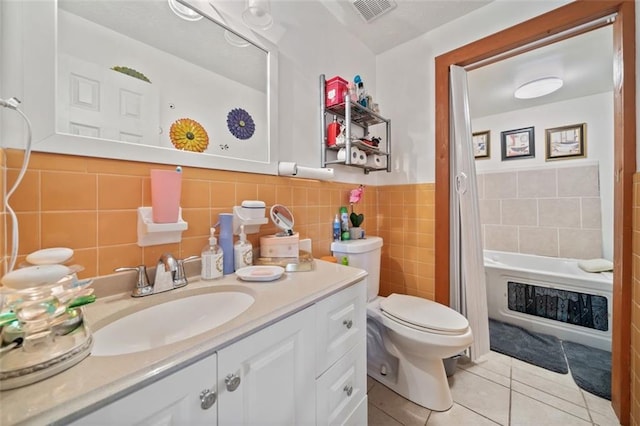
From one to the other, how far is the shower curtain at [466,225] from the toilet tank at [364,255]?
561 mm

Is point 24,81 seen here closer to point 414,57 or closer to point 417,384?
point 417,384

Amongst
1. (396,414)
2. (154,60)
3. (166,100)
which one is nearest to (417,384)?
(396,414)

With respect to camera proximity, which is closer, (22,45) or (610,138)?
(22,45)

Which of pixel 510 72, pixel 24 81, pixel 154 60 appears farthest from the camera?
pixel 510 72

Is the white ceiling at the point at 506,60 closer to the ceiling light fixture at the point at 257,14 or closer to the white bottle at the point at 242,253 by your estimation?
the ceiling light fixture at the point at 257,14

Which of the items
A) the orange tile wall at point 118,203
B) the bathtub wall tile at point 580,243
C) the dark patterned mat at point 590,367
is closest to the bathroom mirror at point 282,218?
the orange tile wall at point 118,203

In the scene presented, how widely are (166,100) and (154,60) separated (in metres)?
0.15

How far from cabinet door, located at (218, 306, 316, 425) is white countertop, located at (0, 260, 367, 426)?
36 mm

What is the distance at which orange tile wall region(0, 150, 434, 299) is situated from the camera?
63 cm

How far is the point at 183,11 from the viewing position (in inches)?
37.2

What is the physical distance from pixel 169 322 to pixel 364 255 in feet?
3.39

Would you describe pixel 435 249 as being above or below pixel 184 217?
below

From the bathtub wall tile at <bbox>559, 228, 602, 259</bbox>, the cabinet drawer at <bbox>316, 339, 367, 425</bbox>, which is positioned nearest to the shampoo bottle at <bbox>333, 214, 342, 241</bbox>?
the cabinet drawer at <bbox>316, 339, 367, 425</bbox>

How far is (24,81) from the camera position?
63 cm
